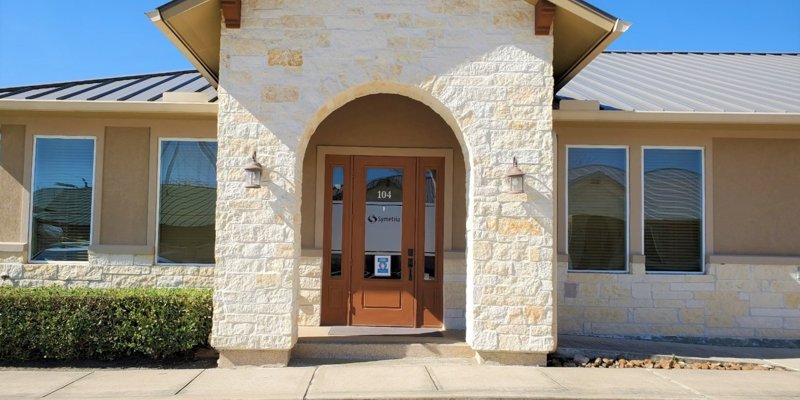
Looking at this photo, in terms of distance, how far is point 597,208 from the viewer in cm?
824

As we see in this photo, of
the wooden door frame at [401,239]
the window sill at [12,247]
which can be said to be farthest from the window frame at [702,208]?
the window sill at [12,247]

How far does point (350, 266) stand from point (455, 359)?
2.22 m

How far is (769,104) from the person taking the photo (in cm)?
860

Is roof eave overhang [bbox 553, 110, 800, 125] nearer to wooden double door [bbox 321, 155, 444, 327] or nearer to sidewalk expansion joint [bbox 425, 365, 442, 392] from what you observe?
wooden double door [bbox 321, 155, 444, 327]

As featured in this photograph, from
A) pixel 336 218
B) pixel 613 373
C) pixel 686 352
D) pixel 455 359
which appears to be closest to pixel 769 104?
pixel 686 352

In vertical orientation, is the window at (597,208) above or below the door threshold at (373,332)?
above

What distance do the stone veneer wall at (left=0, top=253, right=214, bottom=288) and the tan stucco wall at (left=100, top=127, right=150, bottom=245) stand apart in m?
0.30

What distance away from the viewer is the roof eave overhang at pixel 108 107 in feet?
25.1

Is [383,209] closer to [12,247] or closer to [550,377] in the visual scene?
[550,377]

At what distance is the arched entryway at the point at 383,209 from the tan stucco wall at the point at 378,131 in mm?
15

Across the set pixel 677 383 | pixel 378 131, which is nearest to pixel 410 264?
pixel 378 131

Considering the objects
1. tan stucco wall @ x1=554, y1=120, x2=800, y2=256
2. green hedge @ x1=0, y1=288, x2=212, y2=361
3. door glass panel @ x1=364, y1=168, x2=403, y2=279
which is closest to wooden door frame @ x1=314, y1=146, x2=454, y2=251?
door glass panel @ x1=364, y1=168, x2=403, y2=279

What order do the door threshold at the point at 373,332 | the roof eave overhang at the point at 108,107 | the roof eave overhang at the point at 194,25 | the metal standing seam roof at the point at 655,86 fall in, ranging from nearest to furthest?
1. the roof eave overhang at the point at 194,25
2. the door threshold at the point at 373,332
3. the roof eave overhang at the point at 108,107
4. the metal standing seam roof at the point at 655,86

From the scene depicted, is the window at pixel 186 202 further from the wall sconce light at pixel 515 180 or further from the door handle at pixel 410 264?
the wall sconce light at pixel 515 180
